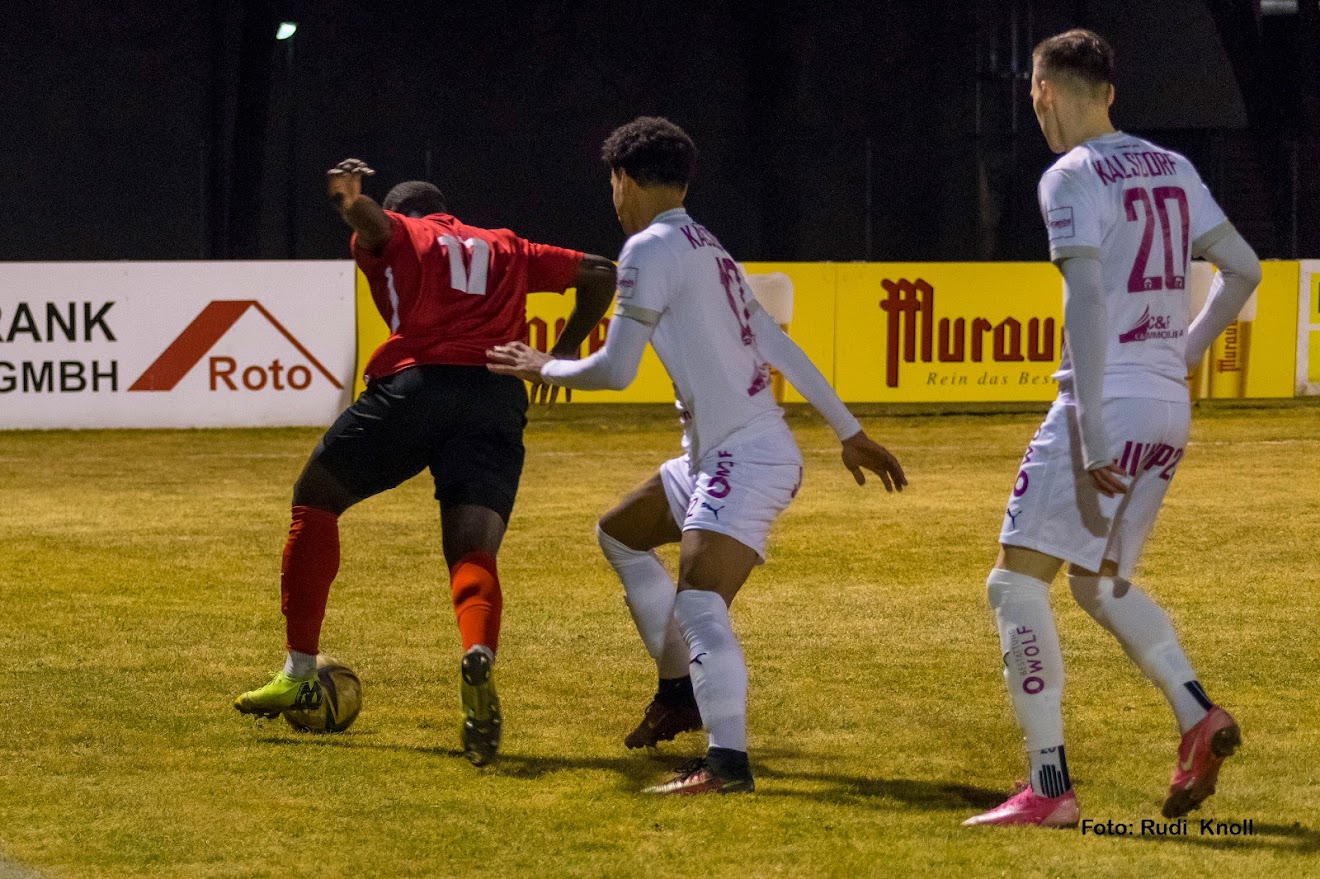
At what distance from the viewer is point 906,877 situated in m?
4.49

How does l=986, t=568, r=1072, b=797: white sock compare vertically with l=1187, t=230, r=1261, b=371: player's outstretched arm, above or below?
below

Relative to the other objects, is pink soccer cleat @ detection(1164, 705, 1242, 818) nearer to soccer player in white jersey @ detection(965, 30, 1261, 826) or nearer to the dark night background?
soccer player in white jersey @ detection(965, 30, 1261, 826)

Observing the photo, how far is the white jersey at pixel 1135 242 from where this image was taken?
4.70 meters

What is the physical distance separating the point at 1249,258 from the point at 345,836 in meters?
2.70

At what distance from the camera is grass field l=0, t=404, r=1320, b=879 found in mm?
4777

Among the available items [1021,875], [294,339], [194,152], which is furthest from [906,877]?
[194,152]

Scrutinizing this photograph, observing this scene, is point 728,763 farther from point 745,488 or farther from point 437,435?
point 437,435

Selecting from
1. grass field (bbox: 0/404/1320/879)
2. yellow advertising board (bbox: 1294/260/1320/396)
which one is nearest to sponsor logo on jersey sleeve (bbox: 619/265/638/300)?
grass field (bbox: 0/404/1320/879)

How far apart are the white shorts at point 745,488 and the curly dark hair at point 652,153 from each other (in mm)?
744

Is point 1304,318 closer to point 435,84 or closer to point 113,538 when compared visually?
point 113,538

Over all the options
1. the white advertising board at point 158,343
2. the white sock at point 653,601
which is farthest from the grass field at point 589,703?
the white advertising board at point 158,343

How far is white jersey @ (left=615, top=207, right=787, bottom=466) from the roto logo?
1175 cm

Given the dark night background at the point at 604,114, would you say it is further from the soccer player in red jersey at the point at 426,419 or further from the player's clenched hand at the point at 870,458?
the player's clenched hand at the point at 870,458

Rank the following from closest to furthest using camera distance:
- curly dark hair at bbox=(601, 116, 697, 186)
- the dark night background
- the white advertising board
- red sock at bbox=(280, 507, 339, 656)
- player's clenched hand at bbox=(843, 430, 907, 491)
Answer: curly dark hair at bbox=(601, 116, 697, 186) → player's clenched hand at bbox=(843, 430, 907, 491) → red sock at bbox=(280, 507, 339, 656) → the white advertising board → the dark night background
